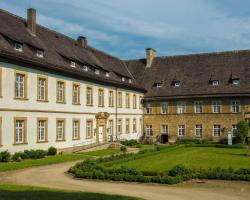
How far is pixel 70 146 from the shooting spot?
36750 mm

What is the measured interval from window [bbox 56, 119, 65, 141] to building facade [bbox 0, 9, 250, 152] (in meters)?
0.09

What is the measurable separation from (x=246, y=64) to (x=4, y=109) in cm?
3279

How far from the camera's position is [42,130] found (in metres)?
33.1

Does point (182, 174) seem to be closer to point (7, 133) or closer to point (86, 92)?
point (7, 133)

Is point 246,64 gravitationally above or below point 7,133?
above

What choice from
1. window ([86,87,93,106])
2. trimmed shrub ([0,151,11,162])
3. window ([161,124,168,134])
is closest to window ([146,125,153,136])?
window ([161,124,168,134])

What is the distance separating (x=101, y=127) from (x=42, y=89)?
1189cm

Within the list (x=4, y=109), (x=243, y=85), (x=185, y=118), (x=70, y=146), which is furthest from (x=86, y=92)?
(x=243, y=85)

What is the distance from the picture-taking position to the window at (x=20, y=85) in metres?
30.0

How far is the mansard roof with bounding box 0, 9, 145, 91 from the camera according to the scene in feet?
99.1

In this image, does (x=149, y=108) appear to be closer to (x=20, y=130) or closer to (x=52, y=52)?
(x=52, y=52)

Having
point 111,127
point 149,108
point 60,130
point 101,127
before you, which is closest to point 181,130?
point 149,108

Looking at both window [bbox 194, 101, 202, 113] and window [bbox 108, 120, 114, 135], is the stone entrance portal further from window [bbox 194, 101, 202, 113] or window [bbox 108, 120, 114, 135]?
window [bbox 194, 101, 202, 113]

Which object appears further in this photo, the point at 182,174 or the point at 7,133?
the point at 7,133
